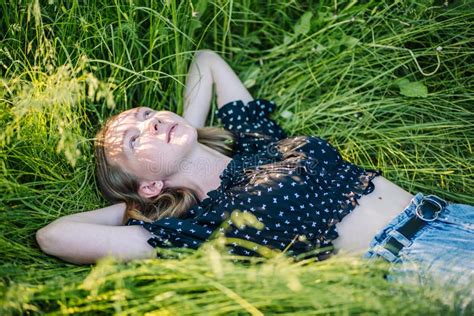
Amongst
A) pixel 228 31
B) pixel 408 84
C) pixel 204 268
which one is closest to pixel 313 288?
pixel 204 268

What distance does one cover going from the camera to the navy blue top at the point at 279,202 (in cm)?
221

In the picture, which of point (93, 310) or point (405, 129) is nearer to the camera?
point (93, 310)

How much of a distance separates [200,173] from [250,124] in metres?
0.45

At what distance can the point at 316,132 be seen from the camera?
2914 mm

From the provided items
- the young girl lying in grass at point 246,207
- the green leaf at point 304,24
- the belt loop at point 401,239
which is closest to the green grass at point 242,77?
the green leaf at point 304,24

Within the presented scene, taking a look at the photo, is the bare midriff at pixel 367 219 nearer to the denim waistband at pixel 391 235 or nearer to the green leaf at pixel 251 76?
the denim waistband at pixel 391 235

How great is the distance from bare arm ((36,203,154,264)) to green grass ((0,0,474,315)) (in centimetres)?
6

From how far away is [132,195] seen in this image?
248cm

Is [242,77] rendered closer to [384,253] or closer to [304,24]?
[304,24]

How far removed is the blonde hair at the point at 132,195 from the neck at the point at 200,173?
3 centimetres

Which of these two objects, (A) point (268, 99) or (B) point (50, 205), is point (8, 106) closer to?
(B) point (50, 205)

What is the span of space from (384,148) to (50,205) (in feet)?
5.70

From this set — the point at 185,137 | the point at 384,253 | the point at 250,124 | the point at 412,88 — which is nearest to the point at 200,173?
the point at 185,137

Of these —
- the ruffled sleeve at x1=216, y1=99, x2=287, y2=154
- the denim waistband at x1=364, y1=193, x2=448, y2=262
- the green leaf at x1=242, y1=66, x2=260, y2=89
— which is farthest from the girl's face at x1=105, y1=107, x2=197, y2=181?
the denim waistband at x1=364, y1=193, x2=448, y2=262
